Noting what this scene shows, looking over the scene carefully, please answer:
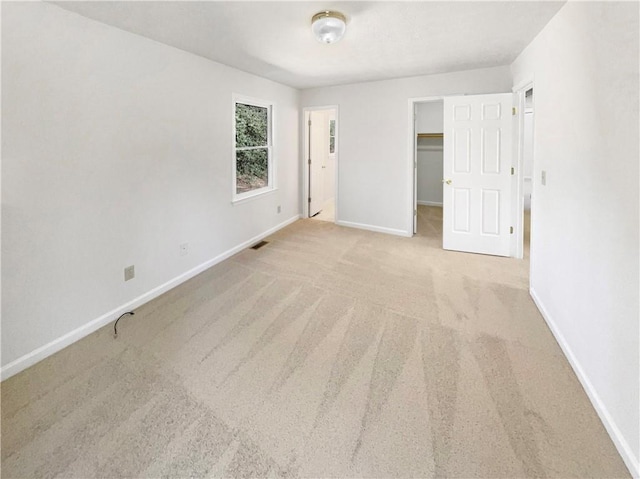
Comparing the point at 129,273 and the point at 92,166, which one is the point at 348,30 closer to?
the point at 92,166

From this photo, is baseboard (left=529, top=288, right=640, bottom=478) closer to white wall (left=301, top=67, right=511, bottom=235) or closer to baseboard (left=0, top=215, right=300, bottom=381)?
white wall (left=301, top=67, right=511, bottom=235)

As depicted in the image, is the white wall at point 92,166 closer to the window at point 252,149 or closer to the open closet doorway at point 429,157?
the window at point 252,149

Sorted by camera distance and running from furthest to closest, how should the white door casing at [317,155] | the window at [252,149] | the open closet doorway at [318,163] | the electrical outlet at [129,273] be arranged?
the white door casing at [317,155]
the open closet doorway at [318,163]
the window at [252,149]
the electrical outlet at [129,273]

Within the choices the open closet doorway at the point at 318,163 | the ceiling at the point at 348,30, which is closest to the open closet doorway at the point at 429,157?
the open closet doorway at the point at 318,163

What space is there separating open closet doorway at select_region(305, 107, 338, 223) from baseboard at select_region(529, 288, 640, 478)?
3.98m

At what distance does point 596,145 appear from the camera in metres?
1.82

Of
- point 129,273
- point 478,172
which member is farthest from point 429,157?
point 129,273

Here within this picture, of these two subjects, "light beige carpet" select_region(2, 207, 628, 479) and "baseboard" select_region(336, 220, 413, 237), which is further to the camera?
"baseboard" select_region(336, 220, 413, 237)

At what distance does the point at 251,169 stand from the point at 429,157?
4.57 m

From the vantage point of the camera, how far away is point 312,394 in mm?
1915

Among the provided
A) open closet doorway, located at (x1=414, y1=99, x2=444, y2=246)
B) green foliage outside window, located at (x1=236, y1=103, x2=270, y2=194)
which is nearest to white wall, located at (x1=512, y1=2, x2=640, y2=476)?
green foliage outside window, located at (x1=236, y1=103, x2=270, y2=194)

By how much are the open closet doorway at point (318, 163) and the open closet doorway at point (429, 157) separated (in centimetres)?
180

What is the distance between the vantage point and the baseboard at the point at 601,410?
4.66ft

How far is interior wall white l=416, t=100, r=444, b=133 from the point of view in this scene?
709 cm
